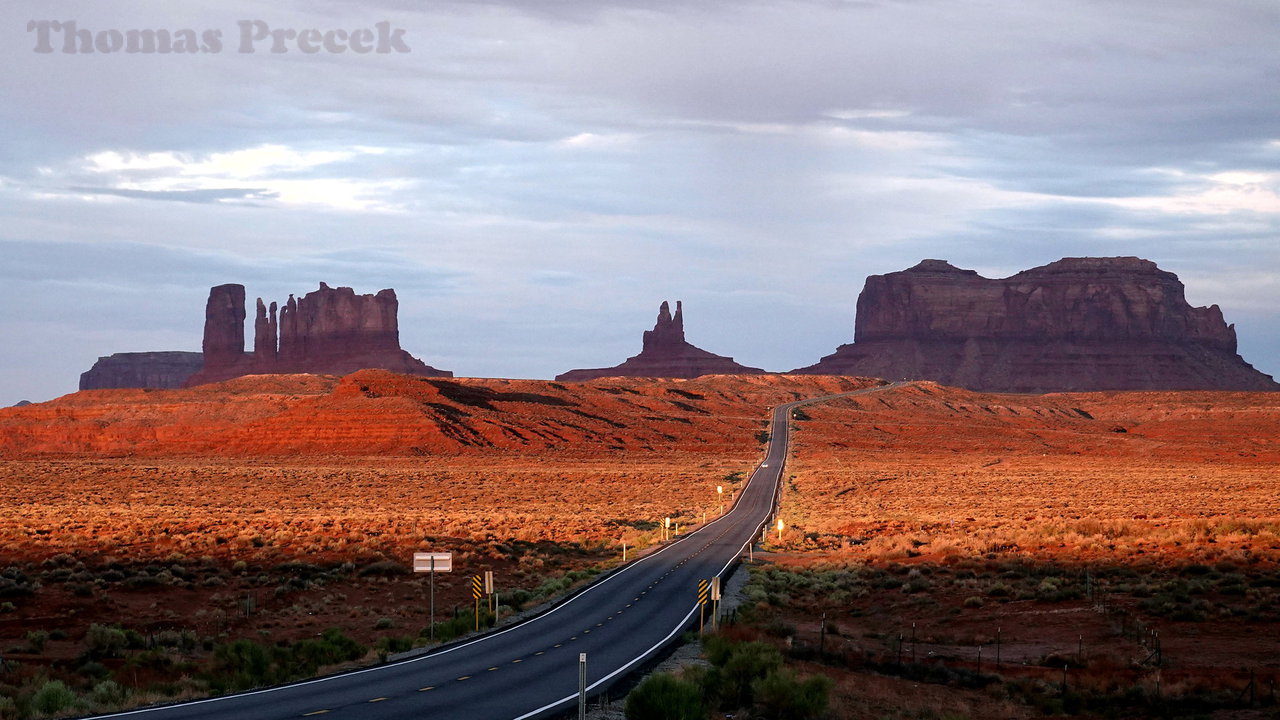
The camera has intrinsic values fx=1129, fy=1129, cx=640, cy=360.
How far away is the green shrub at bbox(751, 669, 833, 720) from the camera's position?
17219 mm

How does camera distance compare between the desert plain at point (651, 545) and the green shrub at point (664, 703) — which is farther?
the desert plain at point (651, 545)

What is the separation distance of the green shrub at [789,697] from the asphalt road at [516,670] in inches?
114

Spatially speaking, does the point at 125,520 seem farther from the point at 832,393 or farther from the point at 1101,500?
the point at 832,393

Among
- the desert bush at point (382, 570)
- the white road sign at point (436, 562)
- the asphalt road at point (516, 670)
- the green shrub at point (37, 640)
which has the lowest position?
the asphalt road at point (516, 670)

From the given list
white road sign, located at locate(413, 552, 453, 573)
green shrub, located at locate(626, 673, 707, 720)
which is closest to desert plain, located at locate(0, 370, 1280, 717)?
white road sign, located at locate(413, 552, 453, 573)

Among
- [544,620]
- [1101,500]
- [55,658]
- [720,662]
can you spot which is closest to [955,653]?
[720,662]

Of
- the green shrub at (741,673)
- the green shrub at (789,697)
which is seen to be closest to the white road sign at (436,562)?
the green shrub at (741,673)

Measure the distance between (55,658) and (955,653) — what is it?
18904 millimetres

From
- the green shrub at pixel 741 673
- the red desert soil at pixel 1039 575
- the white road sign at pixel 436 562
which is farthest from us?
the white road sign at pixel 436 562

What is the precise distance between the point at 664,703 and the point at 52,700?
922 centimetres

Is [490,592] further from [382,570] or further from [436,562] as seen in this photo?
[382,570]

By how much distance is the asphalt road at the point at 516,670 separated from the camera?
17.0 m

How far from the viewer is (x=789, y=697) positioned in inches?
680

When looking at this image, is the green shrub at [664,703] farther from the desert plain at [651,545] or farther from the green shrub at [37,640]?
the green shrub at [37,640]
